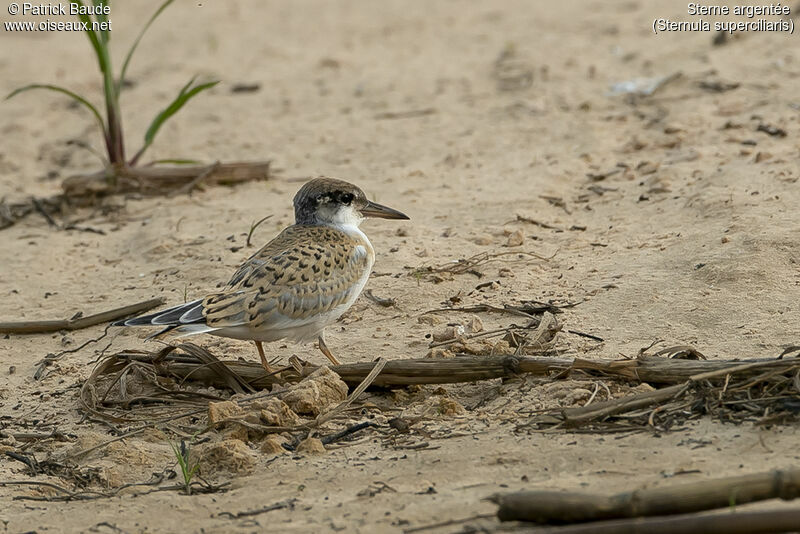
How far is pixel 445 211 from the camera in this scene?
7.05m

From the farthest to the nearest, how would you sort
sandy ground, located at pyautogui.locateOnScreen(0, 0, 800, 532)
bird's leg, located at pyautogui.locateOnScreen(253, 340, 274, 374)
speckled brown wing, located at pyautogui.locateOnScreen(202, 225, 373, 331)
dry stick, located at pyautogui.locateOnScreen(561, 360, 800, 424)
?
1. bird's leg, located at pyautogui.locateOnScreen(253, 340, 274, 374)
2. speckled brown wing, located at pyautogui.locateOnScreen(202, 225, 373, 331)
3. dry stick, located at pyautogui.locateOnScreen(561, 360, 800, 424)
4. sandy ground, located at pyautogui.locateOnScreen(0, 0, 800, 532)

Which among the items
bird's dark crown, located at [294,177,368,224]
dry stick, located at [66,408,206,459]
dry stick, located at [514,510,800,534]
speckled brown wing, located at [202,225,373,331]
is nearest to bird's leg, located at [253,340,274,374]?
speckled brown wing, located at [202,225,373,331]

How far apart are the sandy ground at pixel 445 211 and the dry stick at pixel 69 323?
0.06m

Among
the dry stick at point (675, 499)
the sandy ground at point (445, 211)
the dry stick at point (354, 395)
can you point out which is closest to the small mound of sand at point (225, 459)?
the sandy ground at point (445, 211)

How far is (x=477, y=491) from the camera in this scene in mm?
3699

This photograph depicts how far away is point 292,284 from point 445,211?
222cm

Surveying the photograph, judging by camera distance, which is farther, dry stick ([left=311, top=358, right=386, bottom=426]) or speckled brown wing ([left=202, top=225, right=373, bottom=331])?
speckled brown wing ([left=202, top=225, right=373, bottom=331])

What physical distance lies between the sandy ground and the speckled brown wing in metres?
0.41

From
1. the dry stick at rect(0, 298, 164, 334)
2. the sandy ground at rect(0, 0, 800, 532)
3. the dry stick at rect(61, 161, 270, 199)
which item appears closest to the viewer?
the sandy ground at rect(0, 0, 800, 532)

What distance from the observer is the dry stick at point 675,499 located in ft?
10.1

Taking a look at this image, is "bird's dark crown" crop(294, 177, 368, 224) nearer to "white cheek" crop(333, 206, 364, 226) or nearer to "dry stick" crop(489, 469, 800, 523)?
"white cheek" crop(333, 206, 364, 226)

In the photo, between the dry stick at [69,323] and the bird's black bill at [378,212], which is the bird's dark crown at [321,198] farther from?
the dry stick at [69,323]

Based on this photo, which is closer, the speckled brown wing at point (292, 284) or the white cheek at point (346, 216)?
the speckled brown wing at point (292, 284)

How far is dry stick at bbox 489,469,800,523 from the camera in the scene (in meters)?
3.09
